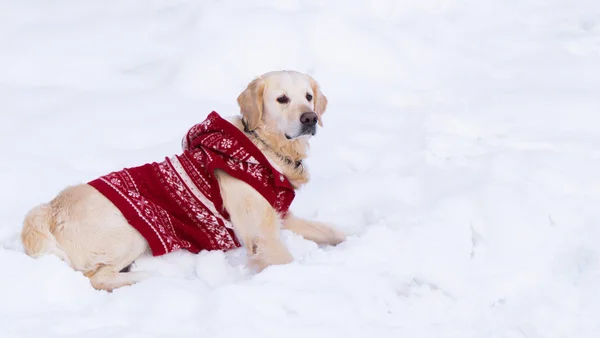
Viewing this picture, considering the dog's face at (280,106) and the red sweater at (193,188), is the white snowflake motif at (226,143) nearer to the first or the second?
the red sweater at (193,188)

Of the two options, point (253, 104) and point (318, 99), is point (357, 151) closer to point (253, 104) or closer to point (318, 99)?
point (318, 99)

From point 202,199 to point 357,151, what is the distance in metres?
1.44

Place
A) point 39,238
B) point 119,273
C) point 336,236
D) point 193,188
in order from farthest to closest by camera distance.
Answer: point 336,236, point 193,188, point 119,273, point 39,238

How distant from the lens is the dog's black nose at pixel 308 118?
285 cm

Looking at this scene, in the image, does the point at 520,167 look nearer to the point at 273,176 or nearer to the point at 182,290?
the point at 273,176

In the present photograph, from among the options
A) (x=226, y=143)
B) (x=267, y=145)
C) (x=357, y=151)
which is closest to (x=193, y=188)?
(x=226, y=143)

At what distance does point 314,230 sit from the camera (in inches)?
123

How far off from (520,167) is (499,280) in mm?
1107

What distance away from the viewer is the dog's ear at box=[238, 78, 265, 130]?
2904 millimetres

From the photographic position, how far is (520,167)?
3.54 m

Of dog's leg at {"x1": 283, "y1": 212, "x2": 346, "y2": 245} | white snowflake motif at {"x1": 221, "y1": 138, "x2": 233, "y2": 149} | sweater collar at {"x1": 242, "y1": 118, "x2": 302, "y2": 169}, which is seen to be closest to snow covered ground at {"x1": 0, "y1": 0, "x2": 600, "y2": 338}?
dog's leg at {"x1": 283, "y1": 212, "x2": 346, "y2": 245}

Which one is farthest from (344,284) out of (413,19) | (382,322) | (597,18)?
(597,18)

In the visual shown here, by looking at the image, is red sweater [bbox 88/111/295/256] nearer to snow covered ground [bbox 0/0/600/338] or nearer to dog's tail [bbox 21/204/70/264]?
snow covered ground [bbox 0/0/600/338]

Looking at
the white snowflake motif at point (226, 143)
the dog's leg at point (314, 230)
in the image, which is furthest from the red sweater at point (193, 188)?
the dog's leg at point (314, 230)
